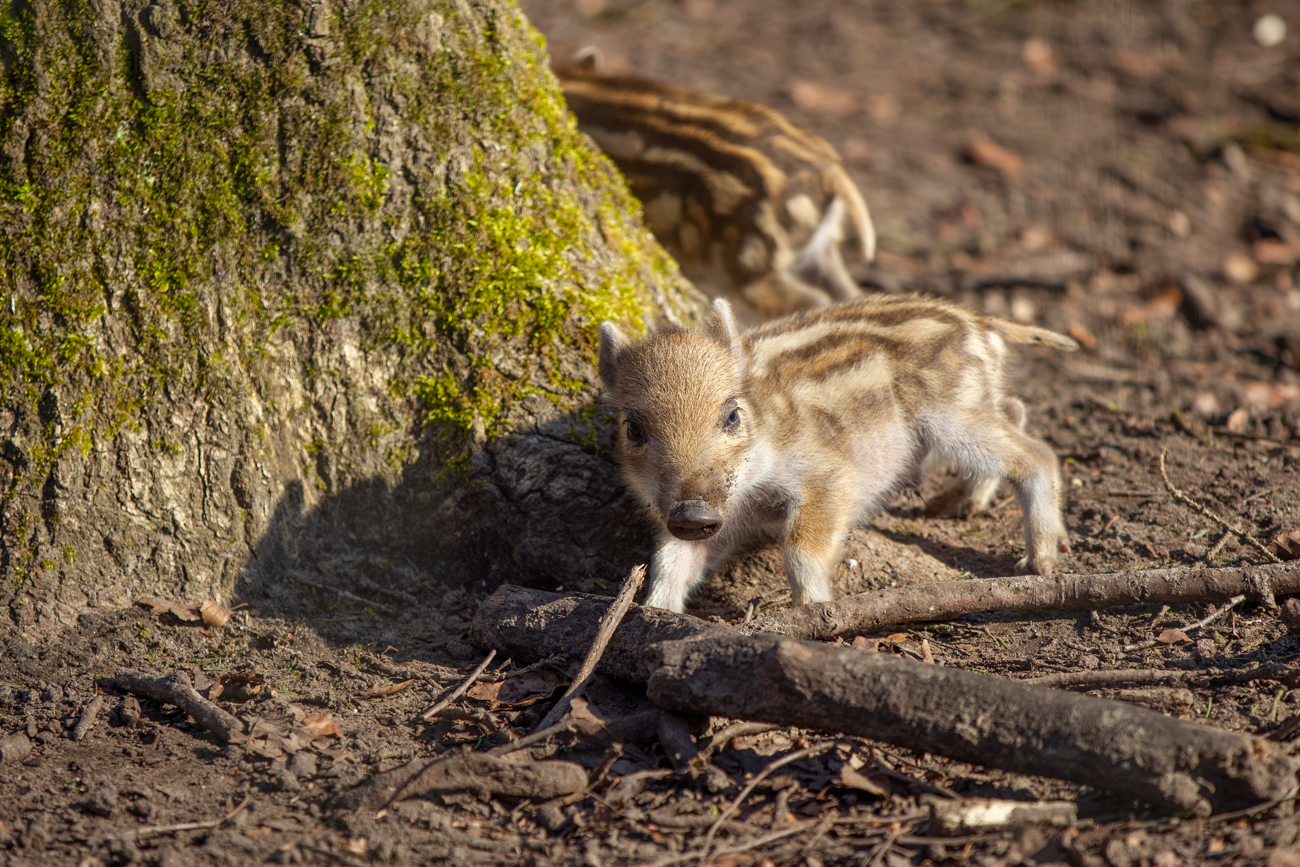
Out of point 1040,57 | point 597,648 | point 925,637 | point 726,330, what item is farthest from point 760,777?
point 1040,57

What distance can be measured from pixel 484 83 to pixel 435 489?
132 centimetres

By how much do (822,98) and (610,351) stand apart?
5753 millimetres

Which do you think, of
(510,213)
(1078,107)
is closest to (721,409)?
(510,213)

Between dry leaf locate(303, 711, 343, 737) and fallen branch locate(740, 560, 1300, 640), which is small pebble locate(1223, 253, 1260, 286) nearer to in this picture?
fallen branch locate(740, 560, 1300, 640)

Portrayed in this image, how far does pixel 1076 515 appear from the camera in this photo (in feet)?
12.6

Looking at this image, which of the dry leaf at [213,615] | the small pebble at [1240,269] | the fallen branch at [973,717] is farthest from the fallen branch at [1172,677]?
the small pebble at [1240,269]

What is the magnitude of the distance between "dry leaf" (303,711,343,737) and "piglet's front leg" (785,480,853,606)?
4.39 ft

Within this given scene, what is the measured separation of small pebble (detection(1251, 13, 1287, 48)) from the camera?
8961 millimetres

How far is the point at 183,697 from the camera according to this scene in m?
2.76

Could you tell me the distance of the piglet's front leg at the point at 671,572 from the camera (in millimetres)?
3318

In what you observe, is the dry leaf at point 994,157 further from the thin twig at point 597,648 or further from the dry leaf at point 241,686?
the dry leaf at point 241,686

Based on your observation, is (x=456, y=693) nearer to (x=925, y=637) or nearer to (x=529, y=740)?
(x=529, y=740)

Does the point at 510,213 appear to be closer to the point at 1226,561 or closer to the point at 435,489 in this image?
the point at 435,489

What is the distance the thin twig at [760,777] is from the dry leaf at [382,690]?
3.33ft
